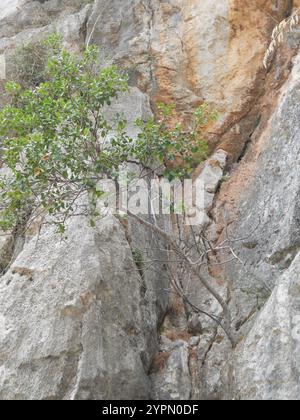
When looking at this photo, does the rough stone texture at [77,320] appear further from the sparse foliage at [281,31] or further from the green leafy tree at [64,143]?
the sparse foliage at [281,31]

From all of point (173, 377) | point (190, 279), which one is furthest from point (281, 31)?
point (173, 377)

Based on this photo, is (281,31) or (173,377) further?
(281,31)

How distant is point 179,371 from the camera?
27.7 ft

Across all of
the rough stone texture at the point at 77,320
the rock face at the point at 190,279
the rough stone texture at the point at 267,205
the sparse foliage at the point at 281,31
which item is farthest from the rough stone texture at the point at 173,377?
→ the sparse foliage at the point at 281,31

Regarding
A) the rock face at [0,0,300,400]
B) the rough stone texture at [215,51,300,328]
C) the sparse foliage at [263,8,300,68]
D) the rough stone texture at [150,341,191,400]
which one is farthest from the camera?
the sparse foliage at [263,8,300,68]

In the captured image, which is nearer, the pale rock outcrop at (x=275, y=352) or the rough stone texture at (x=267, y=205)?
the pale rock outcrop at (x=275, y=352)

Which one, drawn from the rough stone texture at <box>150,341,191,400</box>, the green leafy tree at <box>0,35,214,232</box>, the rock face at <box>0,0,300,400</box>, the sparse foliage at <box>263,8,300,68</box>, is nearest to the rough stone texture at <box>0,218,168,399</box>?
the rock face at <box>0,0,300,400</box>

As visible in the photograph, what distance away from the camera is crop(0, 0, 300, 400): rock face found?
25.1ft

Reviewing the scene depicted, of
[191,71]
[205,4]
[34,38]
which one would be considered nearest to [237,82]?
[191,71]

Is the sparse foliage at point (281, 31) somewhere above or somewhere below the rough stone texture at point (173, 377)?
above

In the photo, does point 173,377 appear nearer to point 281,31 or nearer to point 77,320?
point 77,320

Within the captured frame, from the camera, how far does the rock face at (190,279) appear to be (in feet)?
25.1

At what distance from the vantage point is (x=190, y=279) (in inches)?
395

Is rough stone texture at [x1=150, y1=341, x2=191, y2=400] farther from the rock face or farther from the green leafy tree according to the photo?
the green leafy tree
